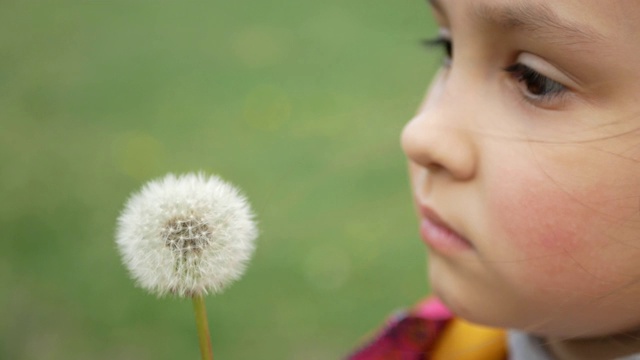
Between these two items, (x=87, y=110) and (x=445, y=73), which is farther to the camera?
(x=87, y=110)

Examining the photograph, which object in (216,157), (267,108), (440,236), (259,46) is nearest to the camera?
(440,236)

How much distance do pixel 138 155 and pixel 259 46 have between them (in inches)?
34.2

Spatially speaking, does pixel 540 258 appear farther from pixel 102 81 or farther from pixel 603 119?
pixel 102 81

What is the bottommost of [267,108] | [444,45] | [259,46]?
[444,45]

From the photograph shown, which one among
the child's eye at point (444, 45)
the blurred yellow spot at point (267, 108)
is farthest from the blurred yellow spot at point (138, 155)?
the child's eye at point (444, 45)

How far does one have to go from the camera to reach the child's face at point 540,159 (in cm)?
76

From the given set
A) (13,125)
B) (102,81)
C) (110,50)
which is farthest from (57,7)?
(13,125)

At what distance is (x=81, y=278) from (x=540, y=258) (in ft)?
4.11

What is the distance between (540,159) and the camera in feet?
2.59

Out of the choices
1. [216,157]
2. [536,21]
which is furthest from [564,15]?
[216,157]

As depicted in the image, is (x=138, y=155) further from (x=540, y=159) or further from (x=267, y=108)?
(x=540, y=159)

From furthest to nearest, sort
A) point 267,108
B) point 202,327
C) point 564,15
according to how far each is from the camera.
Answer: point 267,108 → point 564,15 → point 202,327

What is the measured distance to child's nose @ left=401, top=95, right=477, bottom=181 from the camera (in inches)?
32.4

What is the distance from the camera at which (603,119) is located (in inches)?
30.2
